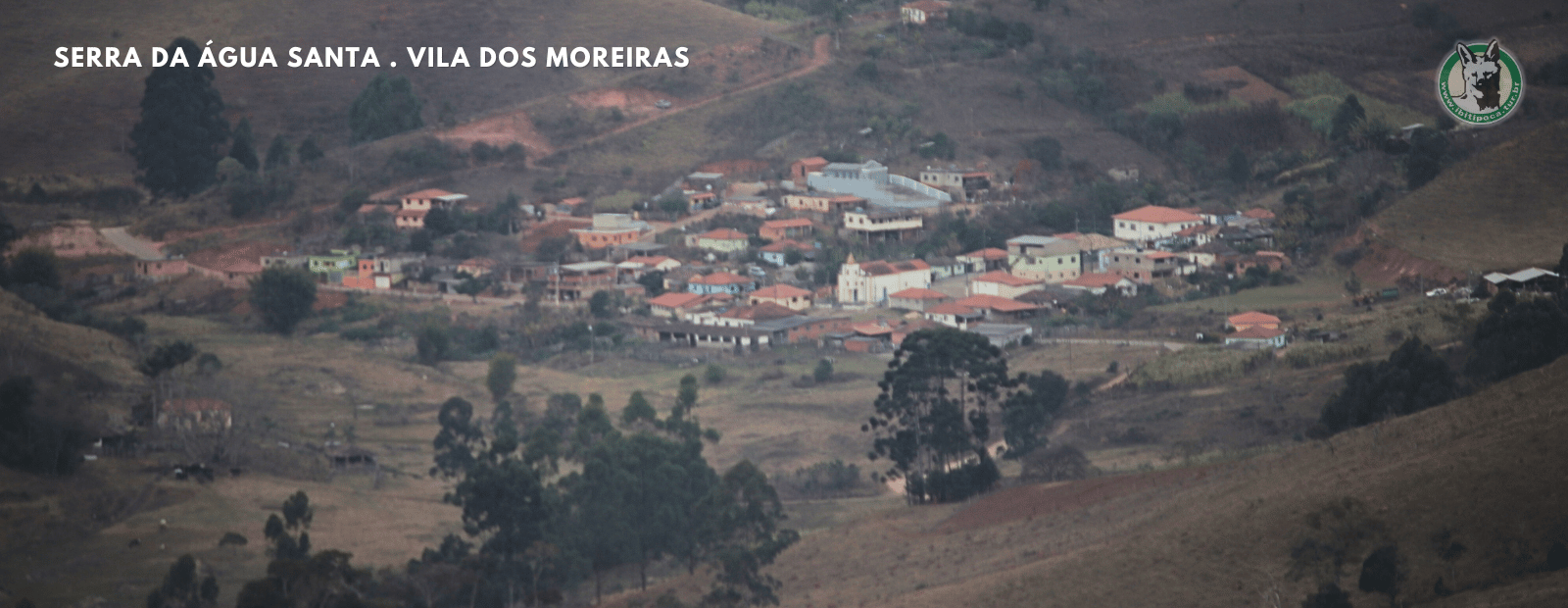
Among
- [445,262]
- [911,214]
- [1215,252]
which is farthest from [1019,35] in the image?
[445,262]

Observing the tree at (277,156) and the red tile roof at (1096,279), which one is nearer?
the red tile roof at (1096,279)

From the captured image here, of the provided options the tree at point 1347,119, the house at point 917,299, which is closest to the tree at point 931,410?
the house at point 917,299

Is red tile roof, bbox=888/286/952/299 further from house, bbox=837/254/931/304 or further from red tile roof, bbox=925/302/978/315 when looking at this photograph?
red tile roof, bbox=925/302/978/315

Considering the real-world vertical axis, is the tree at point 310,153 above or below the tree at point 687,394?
above

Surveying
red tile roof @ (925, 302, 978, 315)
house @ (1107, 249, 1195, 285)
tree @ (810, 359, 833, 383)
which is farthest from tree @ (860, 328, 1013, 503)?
house @ (1107, 249, 1195, 285)

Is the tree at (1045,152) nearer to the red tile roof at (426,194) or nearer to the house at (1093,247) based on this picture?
the house at (1093,247)

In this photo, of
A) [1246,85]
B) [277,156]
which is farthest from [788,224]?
[1246,85]

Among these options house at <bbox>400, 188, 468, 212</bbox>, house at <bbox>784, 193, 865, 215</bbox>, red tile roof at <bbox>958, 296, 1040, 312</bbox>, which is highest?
house at <bbox>400, 188, 468, 212</bbox>
